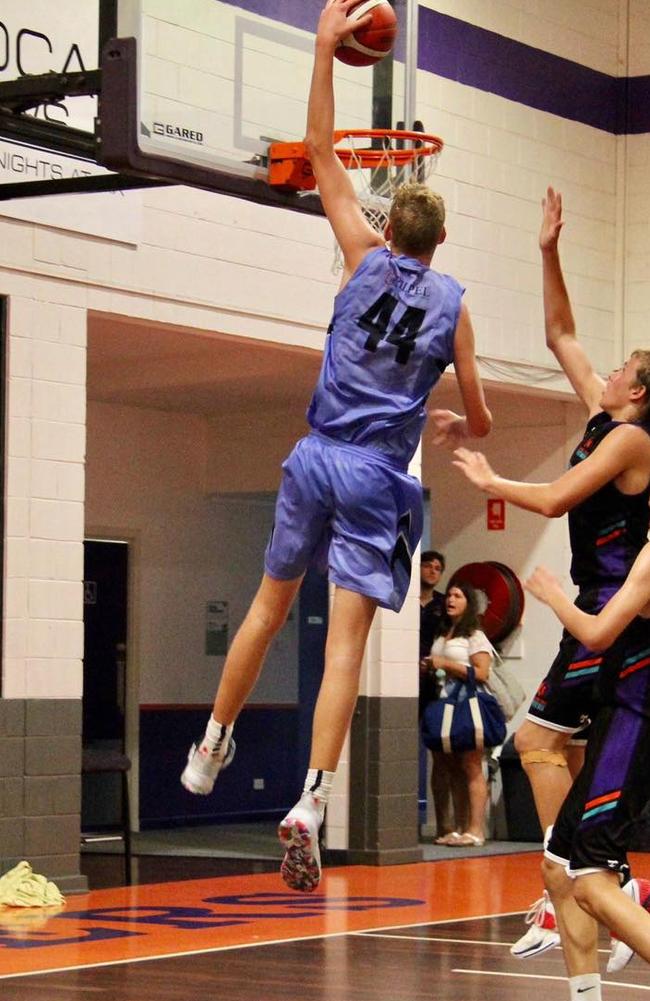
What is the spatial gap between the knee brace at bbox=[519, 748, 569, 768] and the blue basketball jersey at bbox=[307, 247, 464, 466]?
139 cm

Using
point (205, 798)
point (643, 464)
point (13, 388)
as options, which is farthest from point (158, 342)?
point (643, 464)

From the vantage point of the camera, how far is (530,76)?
13.5 metres

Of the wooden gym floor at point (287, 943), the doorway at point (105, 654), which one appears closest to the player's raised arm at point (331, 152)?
the wooden gym floor at point (287, 943)

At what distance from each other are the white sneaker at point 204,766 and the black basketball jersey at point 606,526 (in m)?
1.38

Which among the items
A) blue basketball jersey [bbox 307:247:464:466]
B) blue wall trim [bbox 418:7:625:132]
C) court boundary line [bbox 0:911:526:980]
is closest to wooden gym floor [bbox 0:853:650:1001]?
court boundary line [bbox 0:911:526:980]

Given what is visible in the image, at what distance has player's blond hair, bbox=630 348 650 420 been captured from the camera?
18.7ft

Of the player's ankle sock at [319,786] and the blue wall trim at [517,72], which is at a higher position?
the blue wall trim at [517,72]

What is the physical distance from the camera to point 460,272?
1277cm

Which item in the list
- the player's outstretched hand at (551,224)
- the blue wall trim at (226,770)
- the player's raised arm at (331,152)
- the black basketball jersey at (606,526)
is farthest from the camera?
the blue wall trim at (226,770)

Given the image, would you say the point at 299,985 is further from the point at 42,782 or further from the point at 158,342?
the point at 158,342

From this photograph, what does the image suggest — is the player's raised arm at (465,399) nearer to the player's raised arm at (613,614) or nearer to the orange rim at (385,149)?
the player's raised arm at (613,614)

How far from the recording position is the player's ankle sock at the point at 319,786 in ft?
16.9

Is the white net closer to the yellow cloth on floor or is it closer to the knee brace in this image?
the knee brace

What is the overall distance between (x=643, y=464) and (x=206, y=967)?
11.0 feet
